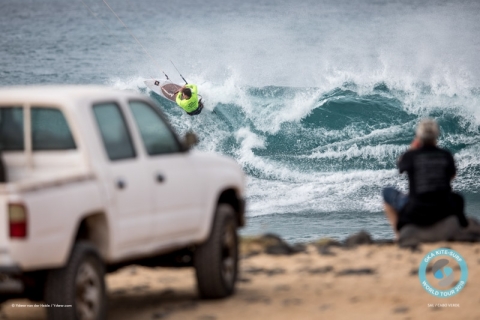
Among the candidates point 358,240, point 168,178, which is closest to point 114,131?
point 168,178

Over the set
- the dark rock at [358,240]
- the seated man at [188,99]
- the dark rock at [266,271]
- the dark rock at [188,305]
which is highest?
the seated man at [188,99]

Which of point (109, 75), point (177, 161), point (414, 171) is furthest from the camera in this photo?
point (109, 75)

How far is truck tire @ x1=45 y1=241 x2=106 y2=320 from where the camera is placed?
7406 mm

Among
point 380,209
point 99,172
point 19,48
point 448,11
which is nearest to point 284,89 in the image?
point 380,209

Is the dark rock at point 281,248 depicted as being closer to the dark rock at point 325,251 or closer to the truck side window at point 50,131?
the dark rock at point 325,251

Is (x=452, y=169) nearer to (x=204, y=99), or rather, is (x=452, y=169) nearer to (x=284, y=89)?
(x=204, y=99)

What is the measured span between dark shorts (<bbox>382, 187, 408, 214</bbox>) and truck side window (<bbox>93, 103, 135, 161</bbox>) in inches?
134

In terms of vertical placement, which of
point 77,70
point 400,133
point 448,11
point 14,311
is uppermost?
point 448,11

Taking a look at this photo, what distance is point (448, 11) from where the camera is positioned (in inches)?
3652

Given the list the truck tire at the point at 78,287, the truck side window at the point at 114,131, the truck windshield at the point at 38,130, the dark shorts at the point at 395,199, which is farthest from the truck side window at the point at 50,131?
the dark shorts at the point at 395,199

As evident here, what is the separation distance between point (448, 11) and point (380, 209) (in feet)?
225

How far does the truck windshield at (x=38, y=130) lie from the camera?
8008mm

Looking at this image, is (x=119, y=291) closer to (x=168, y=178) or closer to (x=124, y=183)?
(x=168, y=178)

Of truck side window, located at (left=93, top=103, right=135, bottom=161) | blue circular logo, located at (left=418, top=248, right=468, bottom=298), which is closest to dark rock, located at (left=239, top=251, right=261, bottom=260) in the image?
blue circular logo, located at (left=418, top=248, right=468, bottom=298)
